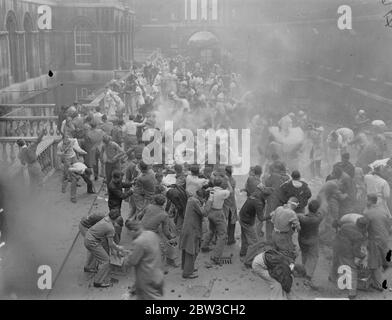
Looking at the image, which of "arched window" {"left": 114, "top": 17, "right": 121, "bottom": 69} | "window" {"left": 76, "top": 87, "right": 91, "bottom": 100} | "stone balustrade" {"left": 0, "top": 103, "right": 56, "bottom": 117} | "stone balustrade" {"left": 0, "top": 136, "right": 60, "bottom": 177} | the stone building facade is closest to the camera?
"stone balustrade" {"left": 0, "top": 136, "right": 60, "bottom": 177}

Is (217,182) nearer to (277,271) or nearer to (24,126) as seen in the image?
(277,271)

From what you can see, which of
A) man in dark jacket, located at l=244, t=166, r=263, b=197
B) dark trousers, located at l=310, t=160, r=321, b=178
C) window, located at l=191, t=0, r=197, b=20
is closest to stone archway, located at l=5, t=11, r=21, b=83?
dark trousers, located at l=310, t=160, r=321, b=178

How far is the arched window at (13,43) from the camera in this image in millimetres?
20094

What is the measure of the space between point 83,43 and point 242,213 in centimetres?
2188

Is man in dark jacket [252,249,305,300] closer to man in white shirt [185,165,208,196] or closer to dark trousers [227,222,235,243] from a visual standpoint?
man in white shirt [185,165,208,196]

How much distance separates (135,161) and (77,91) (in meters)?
18.9

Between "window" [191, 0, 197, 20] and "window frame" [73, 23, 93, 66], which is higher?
"window" [191, 0, 197, 20]

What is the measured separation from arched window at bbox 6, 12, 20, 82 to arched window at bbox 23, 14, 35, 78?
1406mm

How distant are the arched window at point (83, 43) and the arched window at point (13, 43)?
7053 millimetres

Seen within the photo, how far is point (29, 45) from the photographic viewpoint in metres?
22.6

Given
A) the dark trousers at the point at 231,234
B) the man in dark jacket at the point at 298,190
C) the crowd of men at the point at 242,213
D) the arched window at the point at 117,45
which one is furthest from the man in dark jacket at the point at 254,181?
the arched window at the point at 117,45

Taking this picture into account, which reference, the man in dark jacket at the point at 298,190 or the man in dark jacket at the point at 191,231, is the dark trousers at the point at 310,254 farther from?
the man in dark jacket at the point at 191,231

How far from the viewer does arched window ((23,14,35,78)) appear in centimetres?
2212
